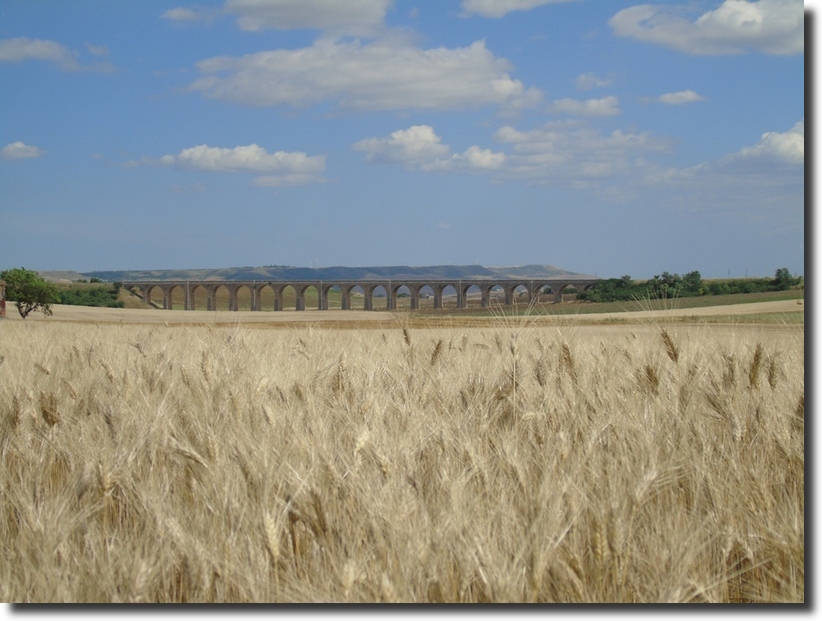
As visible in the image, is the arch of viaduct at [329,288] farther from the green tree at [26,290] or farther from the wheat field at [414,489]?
the wheat field at [414,489]

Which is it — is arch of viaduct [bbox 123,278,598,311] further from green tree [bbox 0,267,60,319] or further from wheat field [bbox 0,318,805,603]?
wheat field [bbox 0,318,805,603]

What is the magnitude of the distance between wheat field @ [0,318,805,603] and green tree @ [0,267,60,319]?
153ft

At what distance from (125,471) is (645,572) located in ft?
5.99

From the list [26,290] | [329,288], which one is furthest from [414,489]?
[329,288]

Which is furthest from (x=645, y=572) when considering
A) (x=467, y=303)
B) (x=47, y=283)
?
(x=467, y=303)

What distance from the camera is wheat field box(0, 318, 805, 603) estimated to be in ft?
7.73

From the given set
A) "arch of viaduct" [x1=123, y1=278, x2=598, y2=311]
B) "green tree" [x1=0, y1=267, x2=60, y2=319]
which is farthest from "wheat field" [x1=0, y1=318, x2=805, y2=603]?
"arch of viaduct" [x1=123, y1=278, x2=598, y2=311]

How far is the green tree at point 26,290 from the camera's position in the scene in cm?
4706

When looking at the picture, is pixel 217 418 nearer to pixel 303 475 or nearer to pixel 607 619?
pixel 303 475

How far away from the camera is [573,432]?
3693mm

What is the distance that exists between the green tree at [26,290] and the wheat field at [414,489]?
46.7m

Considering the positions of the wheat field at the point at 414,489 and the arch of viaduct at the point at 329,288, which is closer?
the wheat field at the point at 414,489

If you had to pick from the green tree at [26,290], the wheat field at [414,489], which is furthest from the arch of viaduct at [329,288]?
the wheat field at [414,489]

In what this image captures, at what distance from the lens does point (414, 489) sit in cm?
273
